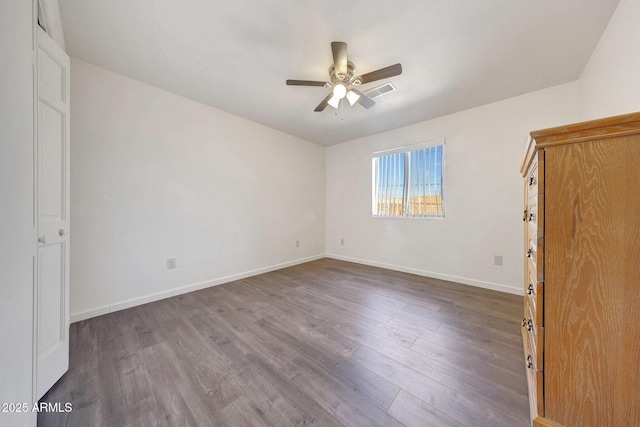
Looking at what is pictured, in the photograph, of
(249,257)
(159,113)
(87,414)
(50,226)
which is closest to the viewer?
(87,414)

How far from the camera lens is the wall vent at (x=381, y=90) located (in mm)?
2300

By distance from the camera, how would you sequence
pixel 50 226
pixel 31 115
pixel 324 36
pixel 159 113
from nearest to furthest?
1. pixel 31 115
2. pixel 50 226
3. pixel 324 36
4. pixel 159 113

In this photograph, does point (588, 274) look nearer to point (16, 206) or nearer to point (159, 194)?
point (16, 206)

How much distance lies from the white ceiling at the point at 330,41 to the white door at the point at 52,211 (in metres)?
0.65

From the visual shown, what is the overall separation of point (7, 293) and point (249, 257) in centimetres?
275

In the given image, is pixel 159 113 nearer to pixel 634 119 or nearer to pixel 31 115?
pixel 31 115

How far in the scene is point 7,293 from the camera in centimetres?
63

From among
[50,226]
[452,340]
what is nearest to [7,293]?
[50,226]

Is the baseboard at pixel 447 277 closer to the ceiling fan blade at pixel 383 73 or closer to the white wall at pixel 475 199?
the white wall at pixel 475 199

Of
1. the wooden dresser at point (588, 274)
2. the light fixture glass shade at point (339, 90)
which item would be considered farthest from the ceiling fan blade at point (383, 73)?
the wooden dresser at point (588, 274)

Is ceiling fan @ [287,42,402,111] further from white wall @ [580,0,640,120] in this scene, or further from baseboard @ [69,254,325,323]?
baseboard @ [69,254,325,323]

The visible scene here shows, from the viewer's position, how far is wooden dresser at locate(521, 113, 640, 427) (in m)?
0.70

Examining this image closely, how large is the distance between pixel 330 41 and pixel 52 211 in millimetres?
2270

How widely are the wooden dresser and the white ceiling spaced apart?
52.8 inches
